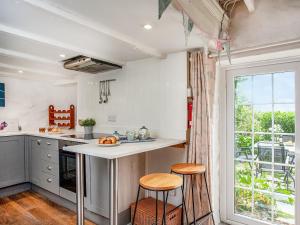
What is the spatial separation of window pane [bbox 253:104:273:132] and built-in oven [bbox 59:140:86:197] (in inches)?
84.1

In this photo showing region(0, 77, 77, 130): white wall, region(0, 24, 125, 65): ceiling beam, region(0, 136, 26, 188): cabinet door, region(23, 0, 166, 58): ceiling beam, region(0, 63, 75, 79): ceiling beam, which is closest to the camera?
region(23, 0, 166, 58): ceiling beam

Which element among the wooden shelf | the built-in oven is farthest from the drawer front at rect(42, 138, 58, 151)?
the wooden shelf

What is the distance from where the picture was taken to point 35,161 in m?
3.27

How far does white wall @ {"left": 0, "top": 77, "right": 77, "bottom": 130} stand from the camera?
367 centimetres

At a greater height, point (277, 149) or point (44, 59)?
point (44, 59)

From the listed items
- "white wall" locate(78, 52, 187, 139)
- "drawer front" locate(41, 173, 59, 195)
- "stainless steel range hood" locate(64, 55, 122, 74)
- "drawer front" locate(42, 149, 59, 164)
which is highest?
"stainless steel range hood" locate(64, 55, 122, 74)

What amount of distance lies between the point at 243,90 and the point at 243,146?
0.62 metres

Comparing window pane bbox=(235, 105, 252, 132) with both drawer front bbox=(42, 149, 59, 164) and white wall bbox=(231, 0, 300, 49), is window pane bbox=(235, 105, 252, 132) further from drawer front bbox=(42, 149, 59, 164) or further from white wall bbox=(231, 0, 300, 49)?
drawer front bbox=(42, 149, 59, 164)

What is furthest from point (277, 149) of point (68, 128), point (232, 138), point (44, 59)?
point (68, 128)

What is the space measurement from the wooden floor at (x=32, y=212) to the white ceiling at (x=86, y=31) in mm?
1917

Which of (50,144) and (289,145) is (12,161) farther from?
(289,145)

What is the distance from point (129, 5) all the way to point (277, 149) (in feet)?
6.23

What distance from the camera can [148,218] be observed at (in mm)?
2143

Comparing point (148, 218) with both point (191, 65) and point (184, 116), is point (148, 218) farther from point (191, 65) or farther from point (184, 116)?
point (191, 65)
